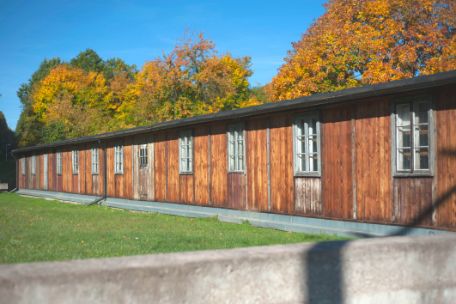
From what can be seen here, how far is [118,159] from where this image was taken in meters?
24.3

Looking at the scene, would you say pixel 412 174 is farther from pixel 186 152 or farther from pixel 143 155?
pixel 143 155

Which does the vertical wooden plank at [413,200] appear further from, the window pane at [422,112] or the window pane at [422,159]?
the window pane at [422,112]

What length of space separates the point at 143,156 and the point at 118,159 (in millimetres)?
2608

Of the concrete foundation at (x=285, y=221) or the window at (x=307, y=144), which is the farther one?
the window at (x=307, y=144)

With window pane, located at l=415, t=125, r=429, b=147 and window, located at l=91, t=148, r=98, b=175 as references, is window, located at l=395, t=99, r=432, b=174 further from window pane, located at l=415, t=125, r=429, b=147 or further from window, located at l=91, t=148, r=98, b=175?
window, located at l=91, t=148, r=98, b=175

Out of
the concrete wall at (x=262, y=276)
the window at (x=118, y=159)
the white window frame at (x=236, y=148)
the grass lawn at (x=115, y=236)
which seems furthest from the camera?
the window at (x=118, y=159)

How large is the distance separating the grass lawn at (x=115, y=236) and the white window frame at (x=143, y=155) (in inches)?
172

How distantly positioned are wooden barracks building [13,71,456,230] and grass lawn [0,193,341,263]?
102cm

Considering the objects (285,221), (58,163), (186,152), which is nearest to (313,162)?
(285,221)

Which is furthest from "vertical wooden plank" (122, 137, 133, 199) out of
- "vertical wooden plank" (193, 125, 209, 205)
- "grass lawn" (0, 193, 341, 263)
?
"vertical wooden plank" (193, 125, 209, 205)

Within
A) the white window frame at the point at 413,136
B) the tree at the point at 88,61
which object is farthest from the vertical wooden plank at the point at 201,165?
the tree at the point at 88,61

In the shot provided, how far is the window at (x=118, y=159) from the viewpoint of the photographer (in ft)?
78.7

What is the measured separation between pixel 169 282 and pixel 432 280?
92.8 inches

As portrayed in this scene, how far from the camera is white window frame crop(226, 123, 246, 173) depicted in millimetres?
15992
